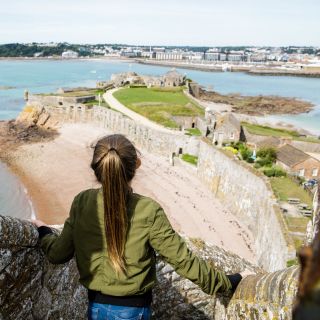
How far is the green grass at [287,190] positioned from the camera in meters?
17.4

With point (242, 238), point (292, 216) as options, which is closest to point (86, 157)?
point (242, 238)

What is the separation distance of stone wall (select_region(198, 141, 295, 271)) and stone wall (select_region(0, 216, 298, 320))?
8042 mm

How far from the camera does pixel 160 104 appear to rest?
166 ft

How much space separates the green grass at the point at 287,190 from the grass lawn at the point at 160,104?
20425 mm

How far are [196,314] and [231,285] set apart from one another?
1.22 m

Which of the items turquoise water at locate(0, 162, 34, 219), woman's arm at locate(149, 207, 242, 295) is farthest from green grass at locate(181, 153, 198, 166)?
woman's arm at locate(149, 207, 242, 295)

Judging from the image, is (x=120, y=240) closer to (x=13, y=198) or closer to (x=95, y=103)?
(x=13, y=198)

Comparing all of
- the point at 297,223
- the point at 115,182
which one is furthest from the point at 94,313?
the point at 297,223

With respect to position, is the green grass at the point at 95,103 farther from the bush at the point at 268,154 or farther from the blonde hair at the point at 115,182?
the blonde hair at the point at 115,182

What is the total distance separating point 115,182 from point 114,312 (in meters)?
0.97

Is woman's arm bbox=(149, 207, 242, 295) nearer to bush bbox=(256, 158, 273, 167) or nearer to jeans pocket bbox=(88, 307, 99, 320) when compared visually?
jeans pocket bbox=(88, 307, 99, 320)

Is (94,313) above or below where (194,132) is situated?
above

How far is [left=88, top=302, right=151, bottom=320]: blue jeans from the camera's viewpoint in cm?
299

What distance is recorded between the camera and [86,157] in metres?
40.5
